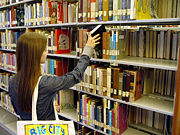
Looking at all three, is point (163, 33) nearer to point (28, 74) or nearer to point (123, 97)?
point (123, 97)

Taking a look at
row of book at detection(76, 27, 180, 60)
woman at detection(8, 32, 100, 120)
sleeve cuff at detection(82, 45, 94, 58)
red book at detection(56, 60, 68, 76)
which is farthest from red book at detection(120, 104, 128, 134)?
red book at detection(56, 60, 68, 76)

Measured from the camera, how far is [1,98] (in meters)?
3.78

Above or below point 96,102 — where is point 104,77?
above

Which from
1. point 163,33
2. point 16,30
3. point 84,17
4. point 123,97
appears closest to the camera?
point 163,33

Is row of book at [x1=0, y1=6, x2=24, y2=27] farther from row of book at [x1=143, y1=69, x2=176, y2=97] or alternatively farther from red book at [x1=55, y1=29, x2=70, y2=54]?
row of book at [x1=143, y1=69, x2=176, y2=97]

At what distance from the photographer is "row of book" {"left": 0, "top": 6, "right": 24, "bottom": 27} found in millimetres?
3041

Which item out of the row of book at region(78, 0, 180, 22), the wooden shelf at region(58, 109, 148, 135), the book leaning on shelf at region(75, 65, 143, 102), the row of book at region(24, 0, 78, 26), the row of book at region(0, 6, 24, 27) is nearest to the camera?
the row of book at region(78, 0, 180, 22)

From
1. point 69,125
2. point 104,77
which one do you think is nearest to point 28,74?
point 69,125

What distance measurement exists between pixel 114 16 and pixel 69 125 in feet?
3.51

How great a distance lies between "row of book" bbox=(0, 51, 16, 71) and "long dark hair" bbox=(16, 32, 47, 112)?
7.18 feet

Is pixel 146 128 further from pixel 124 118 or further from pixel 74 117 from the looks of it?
pixel 74 117

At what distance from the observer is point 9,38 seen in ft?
10.8

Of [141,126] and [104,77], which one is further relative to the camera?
[141,126]

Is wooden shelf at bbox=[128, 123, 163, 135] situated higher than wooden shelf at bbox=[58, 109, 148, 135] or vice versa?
wooden shelf at bbox=[128, 123, 163, 135]
